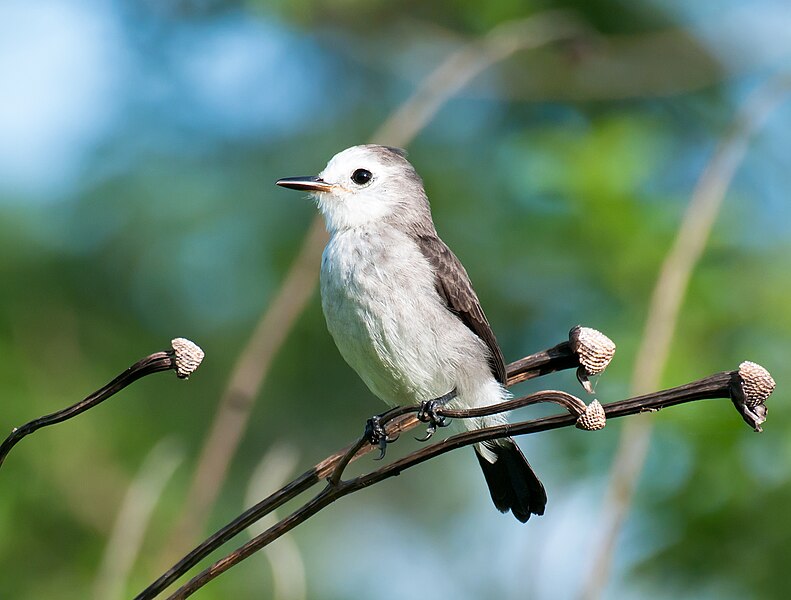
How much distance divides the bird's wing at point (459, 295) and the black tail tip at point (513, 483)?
29 centimetres

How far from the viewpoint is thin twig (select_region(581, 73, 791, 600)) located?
302 centimetres

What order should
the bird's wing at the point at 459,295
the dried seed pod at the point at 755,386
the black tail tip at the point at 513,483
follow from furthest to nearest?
the bird's wing at the point at 459,295 → the black tail tip at the point at 513,483 → the dried seed pod at the point at 755,386

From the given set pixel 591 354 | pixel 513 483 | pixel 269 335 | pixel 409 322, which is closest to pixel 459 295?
pixel 409 322

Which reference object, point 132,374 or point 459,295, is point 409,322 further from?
point 132,374

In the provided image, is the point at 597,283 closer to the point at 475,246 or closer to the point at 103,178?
the point at 475,246

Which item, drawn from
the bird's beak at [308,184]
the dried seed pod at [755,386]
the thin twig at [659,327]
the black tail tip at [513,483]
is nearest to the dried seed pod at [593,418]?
the dried seed pod at [755,386]

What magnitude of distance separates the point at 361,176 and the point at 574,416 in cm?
293

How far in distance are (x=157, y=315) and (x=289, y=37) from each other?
2.01 m

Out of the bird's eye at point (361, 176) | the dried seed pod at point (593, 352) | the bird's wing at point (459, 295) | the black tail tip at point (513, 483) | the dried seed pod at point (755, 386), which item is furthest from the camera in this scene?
the bird's eye at point (361, 176)

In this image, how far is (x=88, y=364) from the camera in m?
5.33

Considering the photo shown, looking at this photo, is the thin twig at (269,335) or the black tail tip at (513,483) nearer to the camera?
the thin twig at (269,335)

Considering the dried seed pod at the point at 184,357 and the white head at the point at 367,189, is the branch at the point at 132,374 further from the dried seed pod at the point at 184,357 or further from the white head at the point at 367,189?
the white head at the point at 367,189

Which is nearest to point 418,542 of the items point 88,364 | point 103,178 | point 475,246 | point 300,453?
point 300,453

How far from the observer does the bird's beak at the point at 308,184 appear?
4043 millimetres
